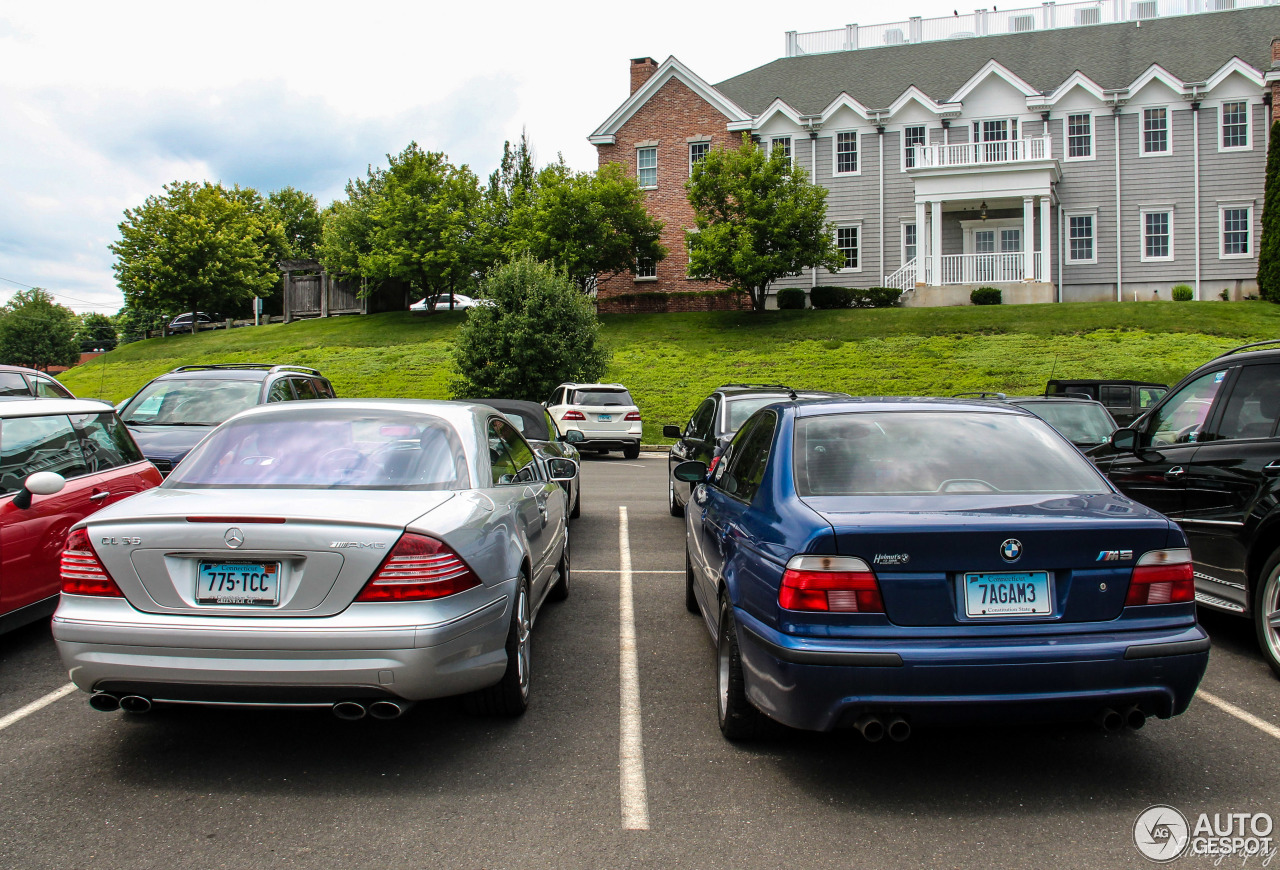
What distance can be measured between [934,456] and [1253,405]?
9.59ft

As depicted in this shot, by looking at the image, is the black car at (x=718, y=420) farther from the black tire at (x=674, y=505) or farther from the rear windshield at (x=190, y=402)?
the rear windshield at (x=190, y=402)

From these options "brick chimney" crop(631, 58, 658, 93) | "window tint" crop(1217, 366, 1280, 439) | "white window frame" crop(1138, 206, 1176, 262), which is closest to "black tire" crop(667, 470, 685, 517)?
"window tint" crop(1217, 366, 1280, 439)

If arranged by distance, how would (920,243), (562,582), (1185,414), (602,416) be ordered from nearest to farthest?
(1185,414) < (562,582) < (602,416) < (920,243)

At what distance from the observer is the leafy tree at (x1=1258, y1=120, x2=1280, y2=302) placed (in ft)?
104

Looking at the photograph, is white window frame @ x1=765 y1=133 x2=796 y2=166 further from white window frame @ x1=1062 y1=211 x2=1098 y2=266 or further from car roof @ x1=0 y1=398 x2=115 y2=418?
car roof @ x1=0 y1=398 x2=115 y2=418

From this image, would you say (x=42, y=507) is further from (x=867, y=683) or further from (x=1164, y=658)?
(x=1164, y=658)

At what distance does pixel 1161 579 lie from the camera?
3.64 metres

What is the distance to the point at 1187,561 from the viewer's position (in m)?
3.69

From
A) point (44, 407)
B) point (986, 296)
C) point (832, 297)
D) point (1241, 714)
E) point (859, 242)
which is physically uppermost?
point (859, 242)

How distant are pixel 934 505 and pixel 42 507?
5.06 metres

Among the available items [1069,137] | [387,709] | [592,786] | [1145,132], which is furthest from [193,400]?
[1145,132]

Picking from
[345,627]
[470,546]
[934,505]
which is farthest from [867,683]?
[345,627]

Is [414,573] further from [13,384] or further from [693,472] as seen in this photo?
[13,384]

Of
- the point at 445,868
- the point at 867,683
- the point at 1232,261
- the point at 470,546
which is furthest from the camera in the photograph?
the point at 1232,261
